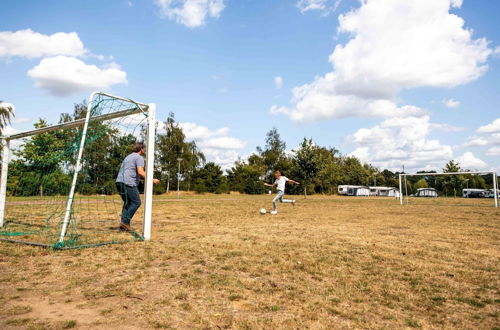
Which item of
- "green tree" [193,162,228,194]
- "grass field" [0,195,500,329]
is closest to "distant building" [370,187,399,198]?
"green tree" [193,162,228,194]

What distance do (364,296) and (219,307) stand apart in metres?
1.57

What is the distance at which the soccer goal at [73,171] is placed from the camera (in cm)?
665

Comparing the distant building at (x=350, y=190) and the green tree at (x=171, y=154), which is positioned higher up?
the green tree at (x=171, y=154)

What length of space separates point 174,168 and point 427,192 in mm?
37262

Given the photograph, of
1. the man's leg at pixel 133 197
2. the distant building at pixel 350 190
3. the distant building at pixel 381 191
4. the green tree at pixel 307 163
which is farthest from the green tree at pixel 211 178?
the man's leg at pixel 133 197

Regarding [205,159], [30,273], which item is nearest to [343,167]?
[205,159]

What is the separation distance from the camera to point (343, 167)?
86688 millimetres

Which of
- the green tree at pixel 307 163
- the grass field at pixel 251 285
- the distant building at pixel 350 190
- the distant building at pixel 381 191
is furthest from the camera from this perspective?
the distant building at pixel 381 191

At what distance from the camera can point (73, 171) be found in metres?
6.52

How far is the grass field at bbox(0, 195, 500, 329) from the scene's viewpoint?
2.99m

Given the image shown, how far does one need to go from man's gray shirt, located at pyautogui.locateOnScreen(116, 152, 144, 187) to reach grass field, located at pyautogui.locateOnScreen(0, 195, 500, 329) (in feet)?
5.19

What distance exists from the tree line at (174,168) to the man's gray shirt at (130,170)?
710 mm

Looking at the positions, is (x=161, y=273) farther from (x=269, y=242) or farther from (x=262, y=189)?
(x=262, y=189)

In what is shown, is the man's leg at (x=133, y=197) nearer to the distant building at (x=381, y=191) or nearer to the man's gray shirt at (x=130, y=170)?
the man's gray shirt at (x=130, y=170)
